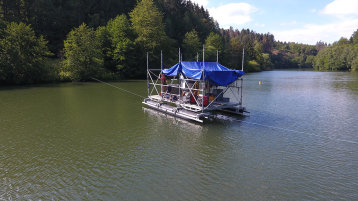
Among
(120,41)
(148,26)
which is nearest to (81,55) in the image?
(120,41)

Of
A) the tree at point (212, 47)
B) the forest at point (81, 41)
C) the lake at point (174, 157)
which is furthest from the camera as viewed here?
the tree at point (212, 47)

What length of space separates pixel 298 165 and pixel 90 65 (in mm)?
46247

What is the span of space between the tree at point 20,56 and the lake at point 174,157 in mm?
23444

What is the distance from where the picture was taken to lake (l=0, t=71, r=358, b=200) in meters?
9.01

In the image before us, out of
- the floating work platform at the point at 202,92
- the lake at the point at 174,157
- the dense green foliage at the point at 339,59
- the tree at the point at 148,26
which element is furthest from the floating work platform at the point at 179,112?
the dense green foliage at the point at 339,59

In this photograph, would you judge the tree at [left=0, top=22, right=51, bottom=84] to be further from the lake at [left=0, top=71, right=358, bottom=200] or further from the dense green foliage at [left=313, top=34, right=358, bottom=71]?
the dense green foliage at [left=313, top=34, right=358, bottom=71]

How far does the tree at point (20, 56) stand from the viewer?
39188mm

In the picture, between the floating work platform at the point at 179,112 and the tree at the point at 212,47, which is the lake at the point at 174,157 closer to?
the floating work platform at the point at 179,112

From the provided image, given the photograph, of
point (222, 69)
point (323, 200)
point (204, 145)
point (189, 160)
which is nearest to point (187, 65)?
point (222, 69)

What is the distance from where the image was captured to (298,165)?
36.6 feet

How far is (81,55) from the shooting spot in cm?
4853

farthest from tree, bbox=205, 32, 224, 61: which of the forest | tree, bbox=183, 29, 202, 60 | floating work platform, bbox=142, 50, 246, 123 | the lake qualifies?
the lake

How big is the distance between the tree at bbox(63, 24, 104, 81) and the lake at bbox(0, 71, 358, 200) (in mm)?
28341

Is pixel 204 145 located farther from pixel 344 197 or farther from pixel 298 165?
pixel 344 197
